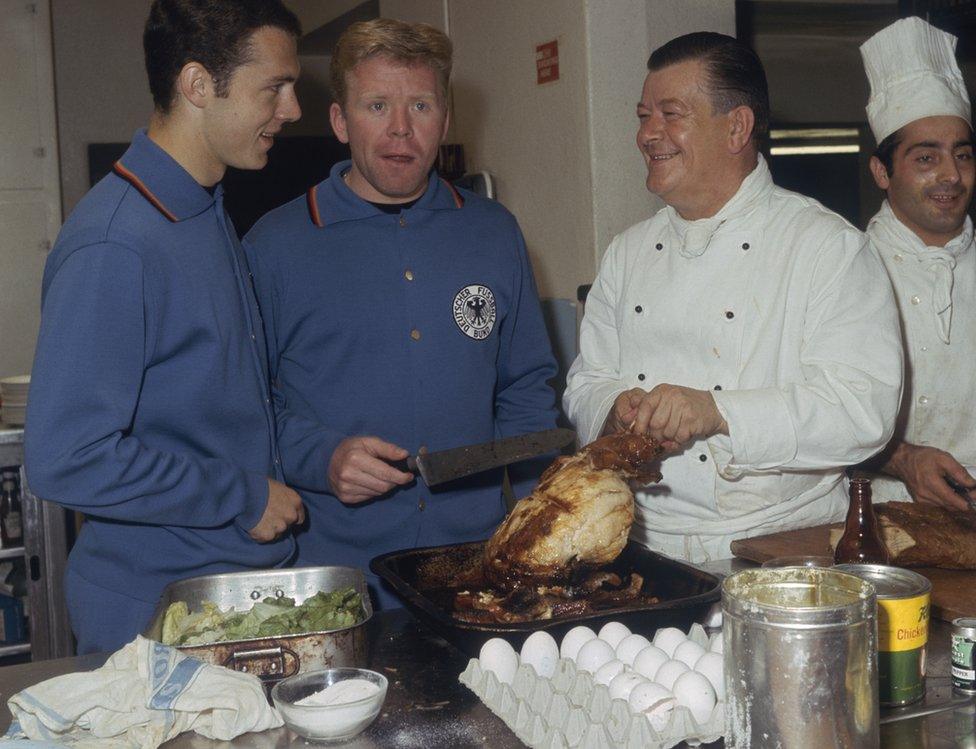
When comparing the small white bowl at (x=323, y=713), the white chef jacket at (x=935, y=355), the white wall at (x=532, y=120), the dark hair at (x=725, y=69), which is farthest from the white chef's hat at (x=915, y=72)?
the small white bowl at (x=323, y=713)

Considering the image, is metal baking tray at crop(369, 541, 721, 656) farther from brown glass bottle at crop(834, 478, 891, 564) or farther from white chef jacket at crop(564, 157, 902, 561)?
white chef jacket at crop(564, 157, 902, 561)

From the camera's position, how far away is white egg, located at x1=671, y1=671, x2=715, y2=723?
1.34 metres

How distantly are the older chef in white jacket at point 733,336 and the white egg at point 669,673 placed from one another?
2.50 ft

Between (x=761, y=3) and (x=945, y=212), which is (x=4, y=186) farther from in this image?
(x=945, y=212)

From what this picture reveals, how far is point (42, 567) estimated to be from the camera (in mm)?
3896

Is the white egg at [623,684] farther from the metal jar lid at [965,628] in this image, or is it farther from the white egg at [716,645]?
the metal jar lid at [965,628]

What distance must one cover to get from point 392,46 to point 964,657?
1.79m

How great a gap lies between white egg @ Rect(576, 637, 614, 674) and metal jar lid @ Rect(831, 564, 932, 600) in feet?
1.11

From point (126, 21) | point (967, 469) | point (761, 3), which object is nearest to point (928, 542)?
point (967, 469)

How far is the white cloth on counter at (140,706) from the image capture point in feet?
4.71

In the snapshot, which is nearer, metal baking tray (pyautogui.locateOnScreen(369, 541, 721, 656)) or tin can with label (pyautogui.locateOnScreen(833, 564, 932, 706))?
tin can with label (pyautogui.locateOnScreen(833, 564, 932, 706))

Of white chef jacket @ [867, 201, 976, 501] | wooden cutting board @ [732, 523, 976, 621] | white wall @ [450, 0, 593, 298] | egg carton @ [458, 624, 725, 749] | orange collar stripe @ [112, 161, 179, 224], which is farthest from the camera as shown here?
white wall @ [450, 0, 593, 298]

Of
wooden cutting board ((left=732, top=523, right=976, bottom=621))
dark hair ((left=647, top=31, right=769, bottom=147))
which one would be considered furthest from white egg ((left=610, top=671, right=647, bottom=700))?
dark hair ((left=647, top=31, right=769, bottom=147))

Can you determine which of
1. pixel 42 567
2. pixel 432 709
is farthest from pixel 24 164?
pixel 432 709
